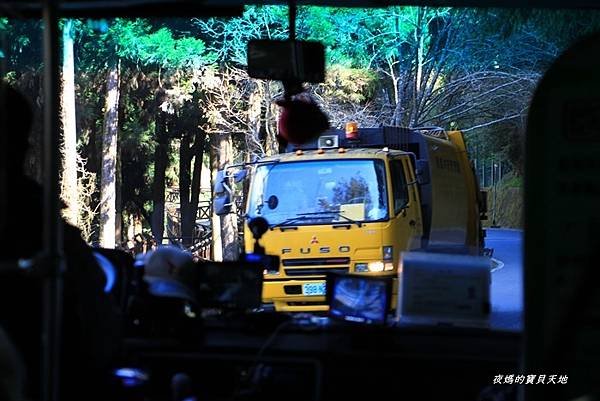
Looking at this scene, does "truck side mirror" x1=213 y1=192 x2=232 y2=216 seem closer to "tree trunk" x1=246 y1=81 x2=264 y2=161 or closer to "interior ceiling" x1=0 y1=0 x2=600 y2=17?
"interior ceiling" x1=0 y1=0 x2=600 y2=17

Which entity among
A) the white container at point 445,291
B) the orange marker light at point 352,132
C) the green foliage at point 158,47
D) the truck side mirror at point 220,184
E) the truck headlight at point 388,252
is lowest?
the truck headlight at point 388,252

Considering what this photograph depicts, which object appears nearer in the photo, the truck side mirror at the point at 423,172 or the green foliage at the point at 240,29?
the truck side mirror at the point at 423,172

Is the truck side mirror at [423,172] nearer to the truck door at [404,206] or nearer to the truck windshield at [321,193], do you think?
the truck door at [404,206]

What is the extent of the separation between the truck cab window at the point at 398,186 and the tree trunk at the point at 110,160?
41.3 feet

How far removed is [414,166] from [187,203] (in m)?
17.7

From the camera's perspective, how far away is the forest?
22000 millimetres

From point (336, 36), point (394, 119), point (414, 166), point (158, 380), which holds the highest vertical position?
point (336, 36)

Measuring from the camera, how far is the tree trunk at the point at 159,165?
91.6 ft

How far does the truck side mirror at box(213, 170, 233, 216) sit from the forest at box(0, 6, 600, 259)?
20.8 feet

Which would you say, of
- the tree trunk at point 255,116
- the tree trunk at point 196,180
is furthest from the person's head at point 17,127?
the tree trunk at point 196,180

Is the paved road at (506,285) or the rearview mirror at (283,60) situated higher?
the rearview mirror at (283,60)

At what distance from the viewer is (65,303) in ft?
10.3

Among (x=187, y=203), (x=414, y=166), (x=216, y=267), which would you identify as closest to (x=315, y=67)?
(x=216, y=267)

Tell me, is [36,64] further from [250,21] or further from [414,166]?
[414,166]
